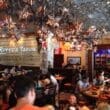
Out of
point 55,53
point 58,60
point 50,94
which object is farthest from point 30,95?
point 55,53

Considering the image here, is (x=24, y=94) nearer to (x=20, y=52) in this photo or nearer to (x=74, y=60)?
(x=20, y=52)

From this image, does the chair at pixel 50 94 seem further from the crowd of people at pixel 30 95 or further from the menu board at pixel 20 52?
the menu board at pixel 20 52

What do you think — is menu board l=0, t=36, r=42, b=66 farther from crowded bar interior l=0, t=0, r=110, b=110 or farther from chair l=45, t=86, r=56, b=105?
chair l=45, t=86, r=56, b=105

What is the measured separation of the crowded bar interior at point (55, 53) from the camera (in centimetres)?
671

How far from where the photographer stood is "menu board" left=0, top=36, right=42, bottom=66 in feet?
60.6

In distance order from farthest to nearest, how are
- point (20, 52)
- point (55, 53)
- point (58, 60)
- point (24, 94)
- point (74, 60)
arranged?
point (74, 60), point (55, 53), point (58, 60), point (20, 52), point (24, 94)

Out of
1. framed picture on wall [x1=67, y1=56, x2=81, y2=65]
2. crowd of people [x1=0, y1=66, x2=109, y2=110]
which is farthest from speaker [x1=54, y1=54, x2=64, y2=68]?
crowd of people [x1=0, y1=66, x2=109, y2=110]

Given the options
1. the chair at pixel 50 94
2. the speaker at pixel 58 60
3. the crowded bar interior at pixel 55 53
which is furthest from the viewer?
the speaker at pixel 58 60

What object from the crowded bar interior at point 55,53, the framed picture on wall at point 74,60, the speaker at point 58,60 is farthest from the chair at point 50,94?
the framed picture on wall at point 74,60

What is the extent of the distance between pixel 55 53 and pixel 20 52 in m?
2.23

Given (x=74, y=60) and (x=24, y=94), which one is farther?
(x=74, y=60)

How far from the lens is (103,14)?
1264cm

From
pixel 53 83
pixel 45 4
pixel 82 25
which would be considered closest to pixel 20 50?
pixel 82 25

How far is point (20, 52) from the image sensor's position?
1941 cm
